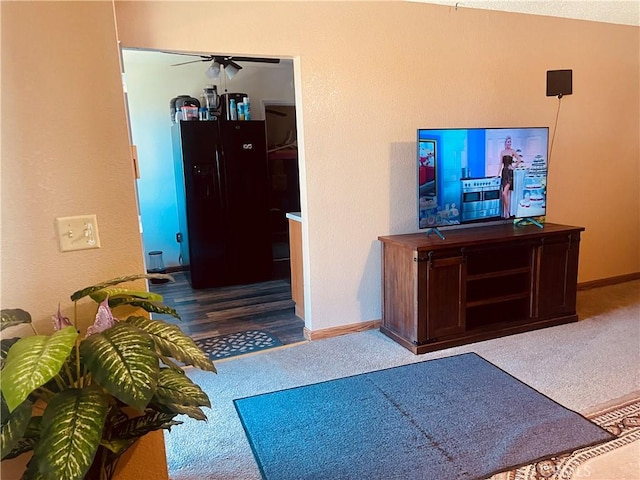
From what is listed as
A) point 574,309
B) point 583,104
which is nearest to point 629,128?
point 583,104

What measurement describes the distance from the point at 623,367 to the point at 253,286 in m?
3.36

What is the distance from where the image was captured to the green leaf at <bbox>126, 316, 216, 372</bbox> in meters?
1.29

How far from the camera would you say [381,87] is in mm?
3270

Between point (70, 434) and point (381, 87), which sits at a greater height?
point (381, 87)

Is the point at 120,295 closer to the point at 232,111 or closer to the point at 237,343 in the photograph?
the point at 237,343

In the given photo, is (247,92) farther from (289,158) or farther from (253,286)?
(253,286)

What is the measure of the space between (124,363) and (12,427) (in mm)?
306

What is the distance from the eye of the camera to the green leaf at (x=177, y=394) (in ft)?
4.18

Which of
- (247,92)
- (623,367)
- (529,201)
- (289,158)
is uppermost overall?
(247,92)

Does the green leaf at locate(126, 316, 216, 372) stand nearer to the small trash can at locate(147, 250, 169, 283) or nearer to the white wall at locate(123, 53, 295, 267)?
the white wall at locate(123, 53, 295, 267)

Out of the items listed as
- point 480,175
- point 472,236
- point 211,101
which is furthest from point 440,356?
point 211,101

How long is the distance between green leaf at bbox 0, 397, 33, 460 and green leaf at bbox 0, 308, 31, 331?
0.23m

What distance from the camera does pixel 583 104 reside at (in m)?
4.00

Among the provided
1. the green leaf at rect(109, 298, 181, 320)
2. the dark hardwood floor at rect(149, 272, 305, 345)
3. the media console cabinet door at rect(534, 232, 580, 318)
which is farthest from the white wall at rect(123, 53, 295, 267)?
the green leaf at rect(109, 298, 181, 320)
